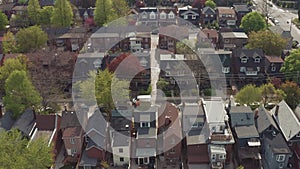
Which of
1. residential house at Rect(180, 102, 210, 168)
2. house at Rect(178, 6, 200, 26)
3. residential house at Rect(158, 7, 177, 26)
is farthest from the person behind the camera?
house at Rect(178, 6, 200, 26)

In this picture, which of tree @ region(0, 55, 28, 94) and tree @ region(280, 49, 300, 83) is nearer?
tree @ region(0, 55, 28, 94)

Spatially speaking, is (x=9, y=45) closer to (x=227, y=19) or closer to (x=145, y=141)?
(x=145, y=141)

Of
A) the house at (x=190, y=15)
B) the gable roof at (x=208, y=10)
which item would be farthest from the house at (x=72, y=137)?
the gable roof at (x=208, y=10)

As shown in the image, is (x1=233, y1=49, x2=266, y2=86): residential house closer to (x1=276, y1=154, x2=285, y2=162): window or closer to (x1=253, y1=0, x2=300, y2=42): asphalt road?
(x1=276, y1=154, x2=285, y2=162): window

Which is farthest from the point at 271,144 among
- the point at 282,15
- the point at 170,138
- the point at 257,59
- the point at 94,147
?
the point at 282,15

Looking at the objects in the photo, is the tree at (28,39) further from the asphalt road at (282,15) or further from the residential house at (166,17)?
the asphalt road at (282,15)

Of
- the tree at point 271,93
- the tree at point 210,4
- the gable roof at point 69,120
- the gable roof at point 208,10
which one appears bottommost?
the gable roof at point 69,120

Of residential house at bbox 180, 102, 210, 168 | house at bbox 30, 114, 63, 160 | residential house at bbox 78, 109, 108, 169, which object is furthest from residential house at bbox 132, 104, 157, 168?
house at bbox 30, 114, 63, 160
